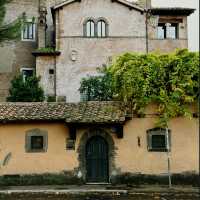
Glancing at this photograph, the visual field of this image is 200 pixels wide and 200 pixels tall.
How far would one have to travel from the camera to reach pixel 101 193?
1648 cm

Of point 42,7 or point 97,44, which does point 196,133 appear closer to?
point 97,44

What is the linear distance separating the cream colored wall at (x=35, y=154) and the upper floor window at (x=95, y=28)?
48.8 feet

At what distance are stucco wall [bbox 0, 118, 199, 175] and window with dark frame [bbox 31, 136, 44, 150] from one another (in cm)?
30

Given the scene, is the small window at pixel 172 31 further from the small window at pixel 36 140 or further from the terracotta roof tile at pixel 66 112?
the small window at pixel 36 140

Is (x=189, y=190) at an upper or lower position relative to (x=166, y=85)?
lower

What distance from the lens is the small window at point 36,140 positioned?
747 inches

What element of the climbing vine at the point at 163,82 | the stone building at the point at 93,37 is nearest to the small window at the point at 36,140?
the climbing vine at the point at 163,82

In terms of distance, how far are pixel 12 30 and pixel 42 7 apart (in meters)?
13.6

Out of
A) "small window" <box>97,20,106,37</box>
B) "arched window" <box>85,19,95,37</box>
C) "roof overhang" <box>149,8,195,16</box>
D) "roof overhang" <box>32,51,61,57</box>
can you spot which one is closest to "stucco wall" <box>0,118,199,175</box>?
"roof overhang" <box>32,51,61,57</box>

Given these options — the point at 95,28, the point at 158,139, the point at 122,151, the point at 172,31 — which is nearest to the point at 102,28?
the point at 95,28

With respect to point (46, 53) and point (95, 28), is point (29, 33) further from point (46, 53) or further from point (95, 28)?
point (95, 28)

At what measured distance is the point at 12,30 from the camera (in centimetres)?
2292

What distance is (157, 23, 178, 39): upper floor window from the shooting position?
1318 inches

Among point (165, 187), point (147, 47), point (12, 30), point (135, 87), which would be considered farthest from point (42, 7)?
point (165, 187)
